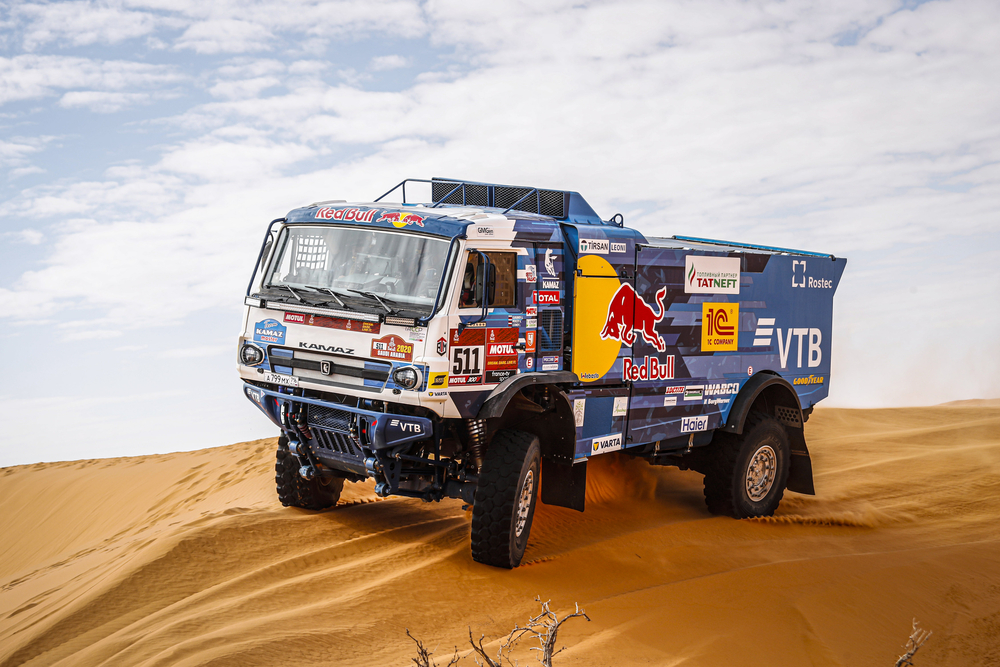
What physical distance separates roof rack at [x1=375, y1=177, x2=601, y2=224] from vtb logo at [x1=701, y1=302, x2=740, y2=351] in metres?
1.95

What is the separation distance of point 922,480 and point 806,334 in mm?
3778

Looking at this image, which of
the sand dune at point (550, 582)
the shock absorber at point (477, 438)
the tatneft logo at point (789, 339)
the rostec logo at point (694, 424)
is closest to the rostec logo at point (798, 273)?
the tatneft logo at point (789, 339)

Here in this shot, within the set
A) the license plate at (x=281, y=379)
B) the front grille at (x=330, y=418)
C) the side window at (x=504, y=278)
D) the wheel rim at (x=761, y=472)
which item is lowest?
the wheel rim at (x=761, y=472)

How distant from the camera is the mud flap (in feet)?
29.4

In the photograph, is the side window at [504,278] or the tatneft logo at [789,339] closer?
the side window at [504,278]

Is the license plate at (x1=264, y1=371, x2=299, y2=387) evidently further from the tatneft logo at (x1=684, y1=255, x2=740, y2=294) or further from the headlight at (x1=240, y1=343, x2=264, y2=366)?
the tatneft logo at (x1=684, y1=255, x2=740, y2=294)

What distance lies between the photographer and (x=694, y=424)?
9.91m

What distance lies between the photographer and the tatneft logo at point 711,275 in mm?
9672

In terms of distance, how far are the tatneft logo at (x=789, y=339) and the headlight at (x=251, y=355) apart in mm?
6317

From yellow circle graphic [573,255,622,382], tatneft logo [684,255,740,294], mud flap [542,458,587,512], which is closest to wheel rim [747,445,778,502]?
tatneft logo [684,255,740,294]

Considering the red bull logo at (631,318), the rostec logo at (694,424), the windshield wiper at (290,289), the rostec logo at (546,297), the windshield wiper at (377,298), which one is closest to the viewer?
the windshield wiper at (377,298)

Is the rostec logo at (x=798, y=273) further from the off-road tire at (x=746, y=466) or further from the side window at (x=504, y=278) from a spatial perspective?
the side window at (x=504, y=278)

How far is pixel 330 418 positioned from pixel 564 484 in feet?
9.18

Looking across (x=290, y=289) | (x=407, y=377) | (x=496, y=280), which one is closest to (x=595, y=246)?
(x=496, y=280)
